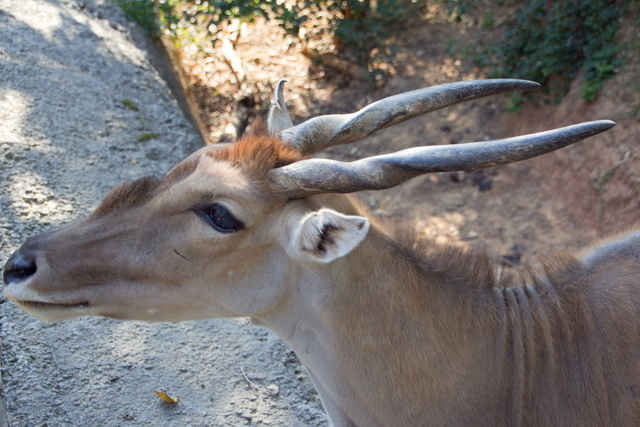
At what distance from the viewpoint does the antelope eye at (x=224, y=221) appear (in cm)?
269

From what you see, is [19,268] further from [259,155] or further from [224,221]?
[259,155]

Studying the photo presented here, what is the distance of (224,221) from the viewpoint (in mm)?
2695

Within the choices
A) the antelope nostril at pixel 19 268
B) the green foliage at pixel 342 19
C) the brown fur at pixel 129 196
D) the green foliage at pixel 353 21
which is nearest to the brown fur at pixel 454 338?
the brown fur at pixel 129 196

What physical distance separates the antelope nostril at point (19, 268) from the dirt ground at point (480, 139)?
11.0 feet

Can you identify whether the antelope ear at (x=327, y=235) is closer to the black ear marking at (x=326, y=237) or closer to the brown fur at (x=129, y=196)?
the black ear marking at (x=326, y=237)

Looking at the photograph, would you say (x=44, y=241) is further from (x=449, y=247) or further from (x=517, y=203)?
(x=517, y=203)

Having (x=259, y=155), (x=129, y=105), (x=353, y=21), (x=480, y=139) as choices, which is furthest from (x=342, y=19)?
(x=259, y=155)

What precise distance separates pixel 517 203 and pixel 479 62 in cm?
195

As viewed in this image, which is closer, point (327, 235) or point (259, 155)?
point (327, 235)

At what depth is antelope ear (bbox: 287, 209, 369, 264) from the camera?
2.39m

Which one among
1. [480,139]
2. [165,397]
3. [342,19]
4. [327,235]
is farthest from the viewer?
[342,19]

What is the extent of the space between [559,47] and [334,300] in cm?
526

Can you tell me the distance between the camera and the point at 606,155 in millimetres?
6133

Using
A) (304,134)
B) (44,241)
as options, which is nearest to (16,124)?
(44,241)
